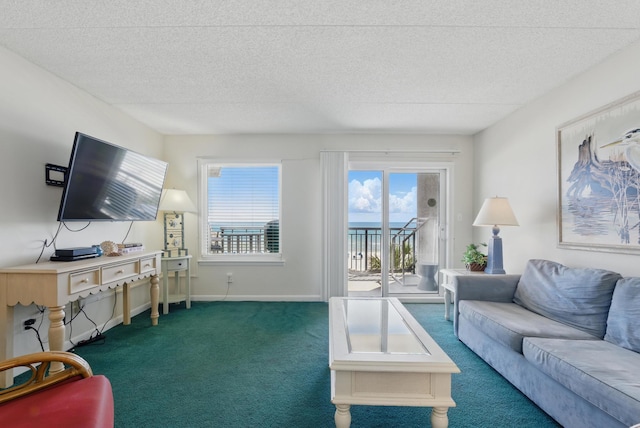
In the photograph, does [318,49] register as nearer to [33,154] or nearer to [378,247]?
[33,154]

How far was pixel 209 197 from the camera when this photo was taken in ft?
14.3

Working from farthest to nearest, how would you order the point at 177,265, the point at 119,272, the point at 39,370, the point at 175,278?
the point at 175,278 → the point at 177,265 → the point at 119,272 → the point at 39,370

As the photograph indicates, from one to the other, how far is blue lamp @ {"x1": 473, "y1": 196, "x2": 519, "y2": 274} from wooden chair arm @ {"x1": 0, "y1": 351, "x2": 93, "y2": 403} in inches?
127

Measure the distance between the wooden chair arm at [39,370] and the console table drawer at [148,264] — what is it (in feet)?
5.71

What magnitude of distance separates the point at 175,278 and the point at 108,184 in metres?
1.85

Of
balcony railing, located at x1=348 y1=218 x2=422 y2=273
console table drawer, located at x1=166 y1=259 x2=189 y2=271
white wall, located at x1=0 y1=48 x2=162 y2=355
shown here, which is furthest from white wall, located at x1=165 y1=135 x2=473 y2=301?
white wall, located at x1=0 y1=48 x2=162 y2=355

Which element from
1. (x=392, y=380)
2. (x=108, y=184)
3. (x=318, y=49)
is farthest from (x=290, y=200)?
(x=392, y=380)

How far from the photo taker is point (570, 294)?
7.09ft

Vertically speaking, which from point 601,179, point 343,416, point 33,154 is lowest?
point 343,416

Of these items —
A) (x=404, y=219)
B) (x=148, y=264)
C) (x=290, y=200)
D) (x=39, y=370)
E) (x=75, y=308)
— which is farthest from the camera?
(x=404, y=219)

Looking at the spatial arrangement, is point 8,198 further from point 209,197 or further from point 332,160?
point 332,160

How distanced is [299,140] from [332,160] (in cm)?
55

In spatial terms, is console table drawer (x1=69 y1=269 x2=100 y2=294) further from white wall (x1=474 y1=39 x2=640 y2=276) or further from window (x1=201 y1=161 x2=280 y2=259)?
white wall (x1=474 y1=39 x2=640 y2=276)

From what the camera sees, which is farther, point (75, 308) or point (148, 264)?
point (148, 264)
